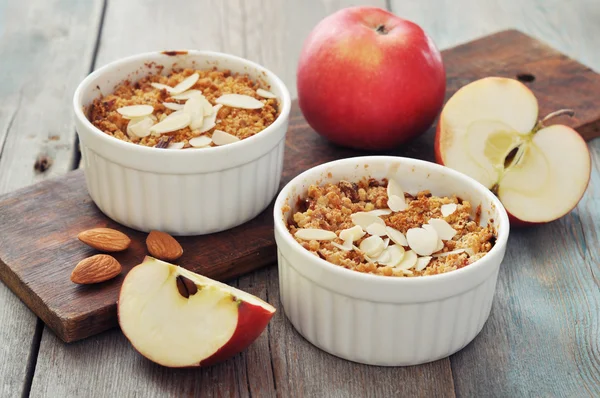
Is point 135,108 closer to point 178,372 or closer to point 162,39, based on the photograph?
point 178,372

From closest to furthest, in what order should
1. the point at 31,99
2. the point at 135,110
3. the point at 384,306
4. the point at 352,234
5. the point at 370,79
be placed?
the point at 384,306 → the point at 352,234 → the point at 135,110 → the point at 370,79 → the point at 31,99

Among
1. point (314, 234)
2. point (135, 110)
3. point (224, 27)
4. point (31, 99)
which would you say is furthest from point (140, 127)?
point (224, 27)

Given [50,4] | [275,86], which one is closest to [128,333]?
[275,86]

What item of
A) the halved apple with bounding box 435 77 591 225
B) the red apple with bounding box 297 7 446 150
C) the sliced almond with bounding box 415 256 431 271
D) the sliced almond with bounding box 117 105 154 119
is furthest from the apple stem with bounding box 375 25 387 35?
the sliced almond with bounding box 415 256 431 271

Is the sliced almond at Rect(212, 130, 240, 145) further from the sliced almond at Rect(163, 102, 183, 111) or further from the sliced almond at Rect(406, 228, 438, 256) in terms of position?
the sliced almond at Rect(406, 228, 438, 256)

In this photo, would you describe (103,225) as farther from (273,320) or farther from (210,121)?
(273,320)
